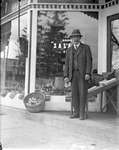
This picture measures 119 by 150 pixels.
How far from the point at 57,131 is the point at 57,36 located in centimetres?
305

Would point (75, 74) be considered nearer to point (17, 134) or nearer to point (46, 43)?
point (46, 43)

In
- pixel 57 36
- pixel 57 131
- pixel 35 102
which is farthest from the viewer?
pixel 57 36

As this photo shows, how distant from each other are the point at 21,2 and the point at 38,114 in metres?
2.64

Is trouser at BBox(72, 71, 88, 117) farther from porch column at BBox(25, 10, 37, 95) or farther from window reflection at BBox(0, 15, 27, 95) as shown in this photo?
window reflection at BBox(0, 15, 27, 95)

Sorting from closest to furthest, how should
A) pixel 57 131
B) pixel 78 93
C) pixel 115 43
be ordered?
1. pixel 57 131
2. pixel 78 93
3. pixel 115 43

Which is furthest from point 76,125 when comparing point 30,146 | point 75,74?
point 30,146

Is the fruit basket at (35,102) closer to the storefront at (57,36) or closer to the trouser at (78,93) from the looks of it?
the storefront at (57,36)

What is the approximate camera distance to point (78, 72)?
6.29 meters

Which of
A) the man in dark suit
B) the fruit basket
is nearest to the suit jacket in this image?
the man in dark suit

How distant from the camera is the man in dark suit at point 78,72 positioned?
20.4ft

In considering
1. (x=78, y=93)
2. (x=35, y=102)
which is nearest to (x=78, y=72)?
(x=78, y=93)

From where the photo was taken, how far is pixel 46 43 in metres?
7.53

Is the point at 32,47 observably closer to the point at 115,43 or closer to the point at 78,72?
the point at 78,72

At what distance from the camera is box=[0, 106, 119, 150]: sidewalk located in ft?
13.6
